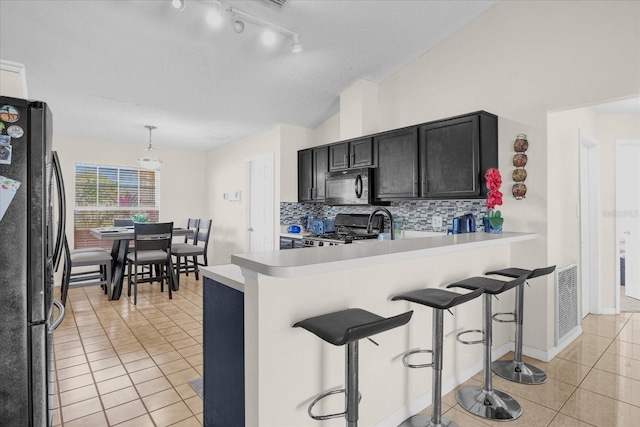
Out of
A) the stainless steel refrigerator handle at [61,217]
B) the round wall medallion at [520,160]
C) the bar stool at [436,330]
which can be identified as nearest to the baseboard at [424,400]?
the bar stool at [436,330]

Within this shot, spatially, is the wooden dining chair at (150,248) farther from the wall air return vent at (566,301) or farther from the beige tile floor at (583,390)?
the wall air return vent at (566,301)

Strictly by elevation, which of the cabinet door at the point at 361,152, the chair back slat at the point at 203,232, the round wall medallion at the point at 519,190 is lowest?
the chair back slat at the point at 203,232

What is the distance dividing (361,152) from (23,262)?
3229mm

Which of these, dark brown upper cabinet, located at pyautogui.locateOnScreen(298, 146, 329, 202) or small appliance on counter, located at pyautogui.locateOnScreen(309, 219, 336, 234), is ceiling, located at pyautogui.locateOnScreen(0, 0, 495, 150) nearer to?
dark brown upper cabinet, located at pyautogui.locateOnScreen(298, 146, 329, 202)

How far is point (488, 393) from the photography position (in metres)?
2.17

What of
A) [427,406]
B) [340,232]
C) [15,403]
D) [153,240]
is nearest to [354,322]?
[427,406]

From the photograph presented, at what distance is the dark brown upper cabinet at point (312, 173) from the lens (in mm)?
4652

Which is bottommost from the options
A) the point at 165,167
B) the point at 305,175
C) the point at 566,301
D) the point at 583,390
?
the point at 583,390

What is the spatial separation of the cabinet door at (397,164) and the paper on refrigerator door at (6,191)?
2949 millimetres

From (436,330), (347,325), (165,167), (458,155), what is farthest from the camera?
(165,167)

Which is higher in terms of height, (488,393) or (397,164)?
(397,164)

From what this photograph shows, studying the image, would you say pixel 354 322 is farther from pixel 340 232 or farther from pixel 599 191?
pixel 599 191

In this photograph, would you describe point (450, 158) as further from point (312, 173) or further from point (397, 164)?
point (312, 173)

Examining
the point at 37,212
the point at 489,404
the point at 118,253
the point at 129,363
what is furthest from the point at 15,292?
the point at 118,253
